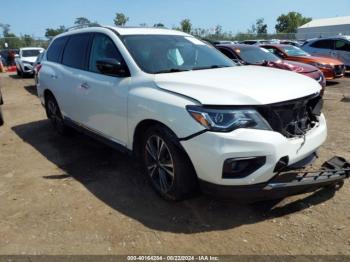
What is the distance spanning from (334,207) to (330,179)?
1.15 feet

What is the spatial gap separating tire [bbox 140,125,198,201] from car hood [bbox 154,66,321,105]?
0.47 metres

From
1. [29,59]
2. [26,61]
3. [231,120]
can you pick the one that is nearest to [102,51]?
Answer: [231,120]

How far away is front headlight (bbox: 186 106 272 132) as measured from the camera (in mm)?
3201

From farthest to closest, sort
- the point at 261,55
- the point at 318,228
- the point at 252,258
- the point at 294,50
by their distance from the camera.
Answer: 1. the point at 294,50
2. the point at 261,55
3. the point at 318,228
4. the point at 252,258

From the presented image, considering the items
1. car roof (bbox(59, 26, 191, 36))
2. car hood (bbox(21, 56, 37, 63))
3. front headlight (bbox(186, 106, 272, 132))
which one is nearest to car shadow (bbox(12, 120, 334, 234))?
front headlight (bbox(186, 106, 272, 132))

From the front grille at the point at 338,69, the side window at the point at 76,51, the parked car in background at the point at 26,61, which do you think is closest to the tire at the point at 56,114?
the side window at the point at 76,51

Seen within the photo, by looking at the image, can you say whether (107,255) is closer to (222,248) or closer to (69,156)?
(222,248)

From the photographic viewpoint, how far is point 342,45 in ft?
50.5

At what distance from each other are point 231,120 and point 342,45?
14182mm

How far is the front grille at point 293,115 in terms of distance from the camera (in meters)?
3.29

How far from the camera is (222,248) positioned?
316cm

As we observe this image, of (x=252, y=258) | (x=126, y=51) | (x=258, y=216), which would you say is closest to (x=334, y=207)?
(x=258, y=216)

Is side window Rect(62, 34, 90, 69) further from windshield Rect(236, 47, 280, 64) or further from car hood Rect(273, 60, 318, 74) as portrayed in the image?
car hood Rect(273, 60, 318, 74)

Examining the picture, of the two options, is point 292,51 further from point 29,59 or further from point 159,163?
point 29,59
